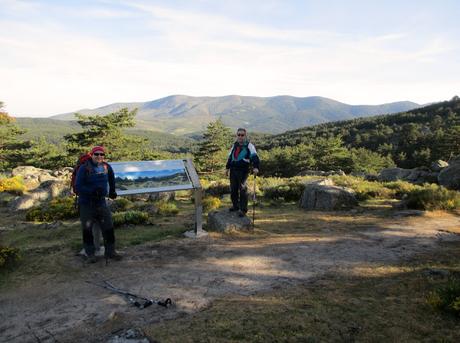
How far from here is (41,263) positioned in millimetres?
7793

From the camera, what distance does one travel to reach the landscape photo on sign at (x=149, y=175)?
8.65m

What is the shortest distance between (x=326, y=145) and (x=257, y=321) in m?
64.1

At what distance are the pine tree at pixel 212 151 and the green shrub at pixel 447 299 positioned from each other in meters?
60.7

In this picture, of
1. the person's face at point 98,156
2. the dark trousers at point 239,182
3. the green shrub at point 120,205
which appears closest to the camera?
the person's face at point 98,156

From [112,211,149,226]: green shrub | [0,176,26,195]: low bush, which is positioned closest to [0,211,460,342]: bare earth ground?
[112,211,149,226]: green shrub

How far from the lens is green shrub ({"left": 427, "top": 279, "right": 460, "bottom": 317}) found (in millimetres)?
4746

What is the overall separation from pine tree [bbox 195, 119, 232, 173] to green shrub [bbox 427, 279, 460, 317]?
60689 mm

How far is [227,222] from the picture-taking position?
980cm

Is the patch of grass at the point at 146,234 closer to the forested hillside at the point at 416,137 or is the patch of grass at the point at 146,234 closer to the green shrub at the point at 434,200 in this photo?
the green shrub at the point at 434,200

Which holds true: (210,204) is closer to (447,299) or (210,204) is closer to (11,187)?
(447,299)

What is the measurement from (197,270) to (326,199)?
7.45 m

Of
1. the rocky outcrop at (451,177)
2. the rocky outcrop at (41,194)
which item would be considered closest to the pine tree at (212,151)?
the rocky outcrop at (41,194)

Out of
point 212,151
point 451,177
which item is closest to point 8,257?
point 451,177

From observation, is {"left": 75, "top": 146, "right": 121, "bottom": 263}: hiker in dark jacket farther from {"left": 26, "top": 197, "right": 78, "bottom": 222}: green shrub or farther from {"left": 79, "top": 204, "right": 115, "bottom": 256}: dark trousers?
{"left": 26, "top": 197, "right": 78, "bottom": 222}: green shrub
